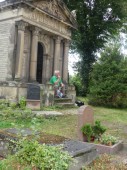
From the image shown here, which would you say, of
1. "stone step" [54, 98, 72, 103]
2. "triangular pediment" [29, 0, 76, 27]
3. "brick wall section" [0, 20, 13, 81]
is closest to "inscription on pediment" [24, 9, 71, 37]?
"triangular pediment" [29, 0, 76, 27]

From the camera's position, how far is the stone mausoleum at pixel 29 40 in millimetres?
15461

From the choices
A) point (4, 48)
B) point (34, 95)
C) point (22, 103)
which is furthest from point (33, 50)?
point (22, 103)

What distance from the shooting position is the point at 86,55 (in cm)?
2630

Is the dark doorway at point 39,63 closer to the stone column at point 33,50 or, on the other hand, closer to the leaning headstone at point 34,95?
the stone column at point 33,50

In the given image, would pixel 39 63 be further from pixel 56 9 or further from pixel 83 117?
pixel 83 117

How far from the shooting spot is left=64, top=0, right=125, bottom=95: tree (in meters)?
25.8

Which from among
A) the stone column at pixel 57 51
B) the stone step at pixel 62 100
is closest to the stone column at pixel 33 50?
the stone step at pixel 62 100

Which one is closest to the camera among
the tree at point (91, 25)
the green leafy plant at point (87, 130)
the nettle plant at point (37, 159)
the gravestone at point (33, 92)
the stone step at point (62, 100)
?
the nettle plant at point (37, 159)

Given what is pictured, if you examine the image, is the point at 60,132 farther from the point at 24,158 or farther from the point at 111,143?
the point at 24,158

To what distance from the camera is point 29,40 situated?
17.0m

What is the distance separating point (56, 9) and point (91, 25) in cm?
838

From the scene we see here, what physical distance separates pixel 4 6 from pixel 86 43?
11.8 meters

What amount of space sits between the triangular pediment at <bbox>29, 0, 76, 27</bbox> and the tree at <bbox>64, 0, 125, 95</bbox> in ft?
20.7

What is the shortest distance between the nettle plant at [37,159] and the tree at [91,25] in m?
21.9
